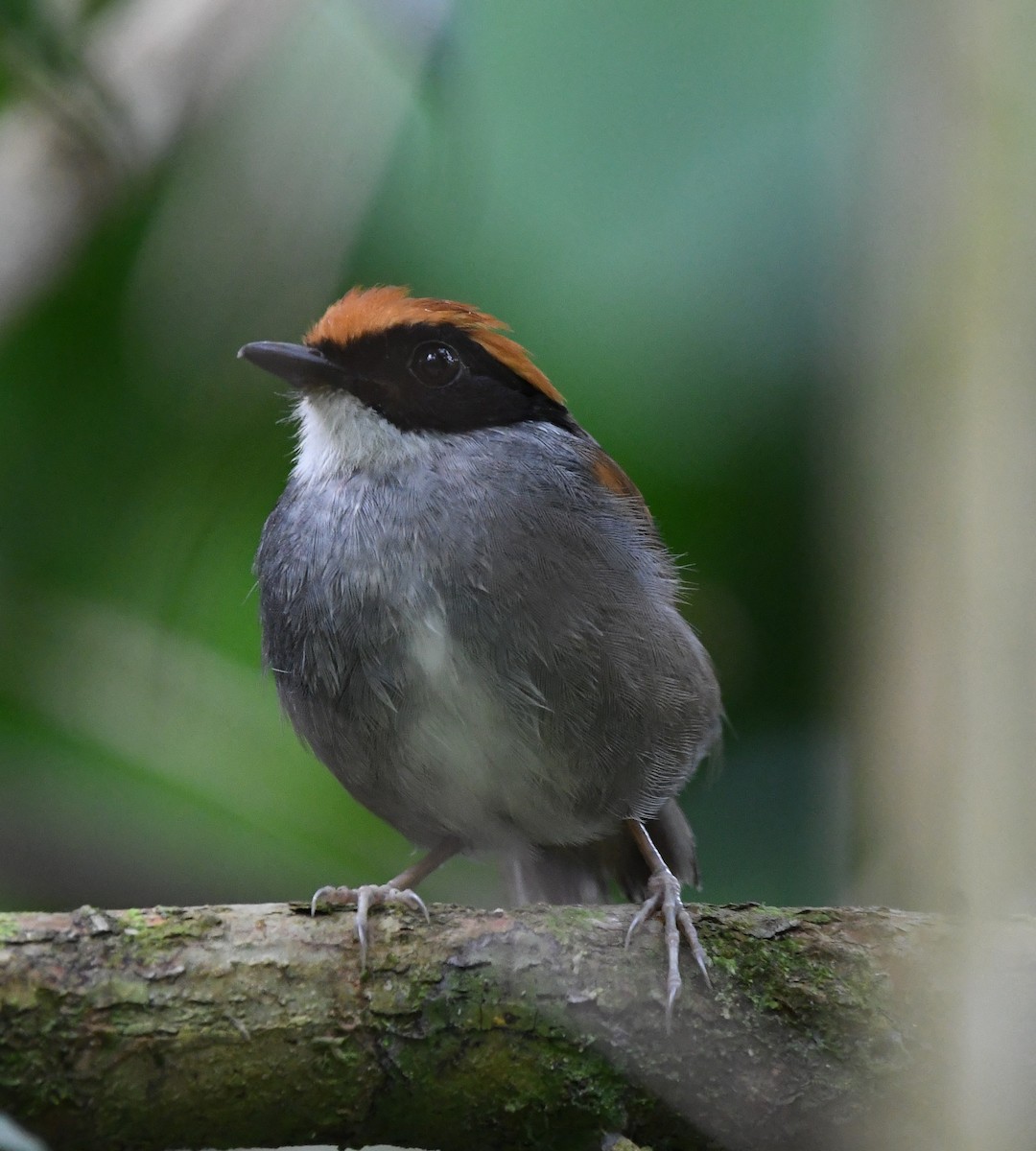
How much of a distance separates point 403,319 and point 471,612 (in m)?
0.93

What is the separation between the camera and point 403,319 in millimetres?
3740

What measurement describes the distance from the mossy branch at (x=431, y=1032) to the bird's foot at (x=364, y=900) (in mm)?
28

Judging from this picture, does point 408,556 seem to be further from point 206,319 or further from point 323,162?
point 323,162

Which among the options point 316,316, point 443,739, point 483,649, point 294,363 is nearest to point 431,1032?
point 443,739

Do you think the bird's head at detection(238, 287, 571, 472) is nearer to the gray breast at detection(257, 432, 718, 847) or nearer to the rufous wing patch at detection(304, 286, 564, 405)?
the rufous wing patch at detection(304, 286, 564, 405)

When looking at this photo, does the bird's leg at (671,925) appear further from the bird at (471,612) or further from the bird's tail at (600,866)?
the bird's tail at (600,866)

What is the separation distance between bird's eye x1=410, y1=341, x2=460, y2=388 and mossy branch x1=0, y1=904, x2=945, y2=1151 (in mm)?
1579

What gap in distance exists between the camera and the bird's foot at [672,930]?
9.17ft

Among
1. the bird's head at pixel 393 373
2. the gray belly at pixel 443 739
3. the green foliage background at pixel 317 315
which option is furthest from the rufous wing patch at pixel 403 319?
Result: the gray belly at pixel 443 739

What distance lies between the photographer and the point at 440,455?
3699 millimetres

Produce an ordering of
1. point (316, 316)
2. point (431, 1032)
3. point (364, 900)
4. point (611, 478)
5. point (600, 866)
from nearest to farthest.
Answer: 1. point (431, 1032)
2. point (364, 900)
3. point (611, 478)
4. point (600, 866)
5. point (316, 316)

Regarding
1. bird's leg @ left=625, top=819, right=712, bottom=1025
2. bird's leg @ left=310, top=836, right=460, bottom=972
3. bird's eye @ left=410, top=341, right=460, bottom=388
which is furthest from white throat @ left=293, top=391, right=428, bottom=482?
bird's leg @ left=625, top=819, right=712, bottom=1025

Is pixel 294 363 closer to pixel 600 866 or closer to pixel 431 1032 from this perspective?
pixel 600 866

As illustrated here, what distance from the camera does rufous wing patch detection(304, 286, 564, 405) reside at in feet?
12.2
